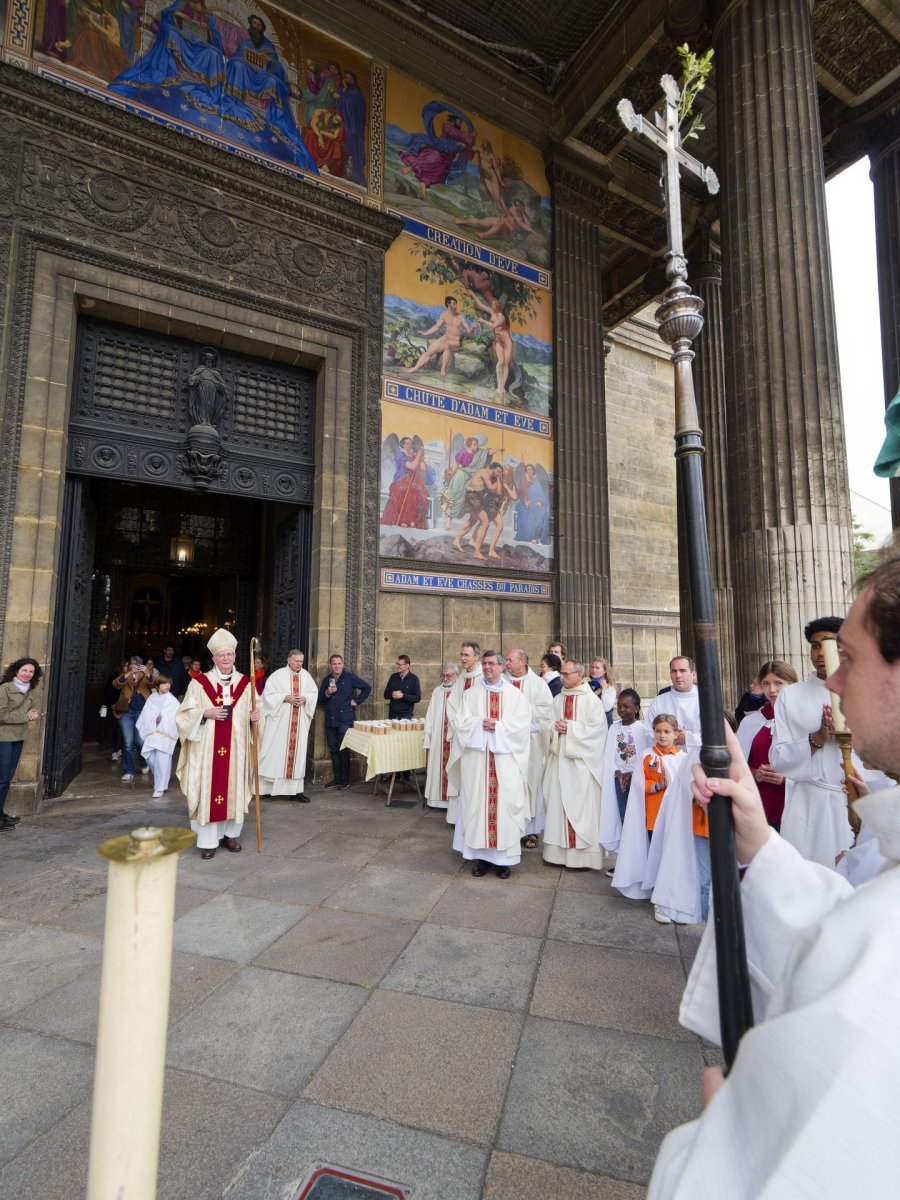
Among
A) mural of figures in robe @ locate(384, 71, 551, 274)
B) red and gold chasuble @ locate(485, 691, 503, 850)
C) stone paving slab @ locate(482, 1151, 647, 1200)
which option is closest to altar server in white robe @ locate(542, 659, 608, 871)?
red and gold chasuble @ locate(485, 691, 503, 850)

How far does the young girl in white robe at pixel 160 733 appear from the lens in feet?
25.3

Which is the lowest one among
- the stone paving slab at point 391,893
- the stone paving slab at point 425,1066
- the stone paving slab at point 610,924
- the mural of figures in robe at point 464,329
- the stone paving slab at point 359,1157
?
the stone paving slab at point 610,924

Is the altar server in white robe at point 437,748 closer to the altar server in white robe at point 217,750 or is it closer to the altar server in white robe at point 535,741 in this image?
the altar server in white robe at point 535,741

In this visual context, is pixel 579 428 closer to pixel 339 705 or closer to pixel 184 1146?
pixel 339 705

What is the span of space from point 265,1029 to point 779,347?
29.0 feet

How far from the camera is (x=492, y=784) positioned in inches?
207

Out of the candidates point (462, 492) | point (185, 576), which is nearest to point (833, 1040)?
point (462, 492)

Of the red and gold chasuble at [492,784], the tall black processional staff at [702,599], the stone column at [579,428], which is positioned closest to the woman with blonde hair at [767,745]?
the red and gold chasuble at [492,784]

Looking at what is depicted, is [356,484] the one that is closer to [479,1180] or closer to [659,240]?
[479,1180]

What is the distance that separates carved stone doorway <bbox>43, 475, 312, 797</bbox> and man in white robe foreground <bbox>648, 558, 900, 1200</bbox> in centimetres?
882

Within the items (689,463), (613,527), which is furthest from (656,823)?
(613,527)

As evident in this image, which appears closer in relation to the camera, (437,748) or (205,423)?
(437,748)

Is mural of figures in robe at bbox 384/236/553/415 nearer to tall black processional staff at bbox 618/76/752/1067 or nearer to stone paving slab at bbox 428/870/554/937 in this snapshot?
stone paving slab at bbox 428/870/554/937

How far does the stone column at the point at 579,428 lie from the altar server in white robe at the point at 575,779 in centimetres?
532
